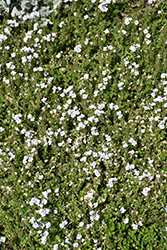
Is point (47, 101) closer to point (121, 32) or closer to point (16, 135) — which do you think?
point (16, 135)

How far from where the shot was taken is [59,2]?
537cm

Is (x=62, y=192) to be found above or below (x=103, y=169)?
below

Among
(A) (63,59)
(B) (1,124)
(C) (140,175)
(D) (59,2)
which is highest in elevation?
(D) (59,2)

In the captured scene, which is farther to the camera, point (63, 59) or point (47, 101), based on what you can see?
point (63, 59)

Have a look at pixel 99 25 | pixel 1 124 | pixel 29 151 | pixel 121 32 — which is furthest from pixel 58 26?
pixel 29 151

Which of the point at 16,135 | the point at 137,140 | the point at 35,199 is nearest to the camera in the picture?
the point at 35,199

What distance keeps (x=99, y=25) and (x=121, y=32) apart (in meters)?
0.48

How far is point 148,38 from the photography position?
4.89 m

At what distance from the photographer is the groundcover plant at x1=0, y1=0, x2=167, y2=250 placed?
3.60 meters

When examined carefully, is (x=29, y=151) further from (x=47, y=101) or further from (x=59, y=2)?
(x=59, y=2)

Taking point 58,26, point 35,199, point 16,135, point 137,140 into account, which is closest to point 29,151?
point 16,135

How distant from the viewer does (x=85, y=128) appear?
425cm

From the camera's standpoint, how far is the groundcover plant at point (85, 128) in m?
3.60

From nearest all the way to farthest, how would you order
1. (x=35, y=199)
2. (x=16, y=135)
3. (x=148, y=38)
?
(x=35, y=199) → (x=16, y=135) → (x=148, y=38)
